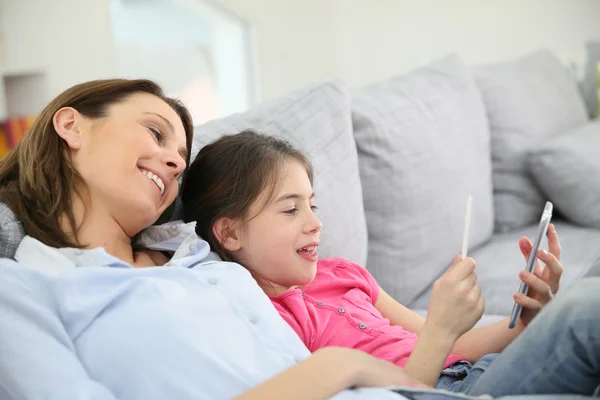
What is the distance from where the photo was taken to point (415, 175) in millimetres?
2082

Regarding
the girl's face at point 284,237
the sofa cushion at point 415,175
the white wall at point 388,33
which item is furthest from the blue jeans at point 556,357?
the white wall at point 388,33

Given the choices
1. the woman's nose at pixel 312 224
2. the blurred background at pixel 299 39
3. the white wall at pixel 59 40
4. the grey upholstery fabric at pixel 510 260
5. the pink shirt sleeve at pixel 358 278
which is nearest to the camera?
the woman's nose at pixel 312 224

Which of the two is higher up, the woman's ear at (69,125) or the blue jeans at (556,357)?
the woman's ear at (69,125)

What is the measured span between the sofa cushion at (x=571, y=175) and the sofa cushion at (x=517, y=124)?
0.19ft

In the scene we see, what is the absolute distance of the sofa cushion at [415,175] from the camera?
203 cm

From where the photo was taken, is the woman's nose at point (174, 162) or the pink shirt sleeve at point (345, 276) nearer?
the woman's nose at point (174, 162)

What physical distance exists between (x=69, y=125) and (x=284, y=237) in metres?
0.39

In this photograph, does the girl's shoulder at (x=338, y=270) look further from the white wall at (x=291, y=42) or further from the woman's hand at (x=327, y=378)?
the white wall at (x=291, y=42)

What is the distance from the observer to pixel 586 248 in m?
2.25

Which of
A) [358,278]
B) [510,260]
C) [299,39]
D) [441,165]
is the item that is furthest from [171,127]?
[299,39]

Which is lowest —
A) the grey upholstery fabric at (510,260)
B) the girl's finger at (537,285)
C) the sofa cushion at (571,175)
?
the grey upholstery fabric at (510,260)

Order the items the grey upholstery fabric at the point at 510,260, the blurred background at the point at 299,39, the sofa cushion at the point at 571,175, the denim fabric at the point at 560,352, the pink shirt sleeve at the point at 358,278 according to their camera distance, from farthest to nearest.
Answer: the blurred background at the point at 299,39 → the sofa cushion at the point at 571,175 → the grey upholstery fabric at the point at 510,260 → the pink shirt sleeve at the point at 358,278 → the denim fabric at the point at 560,352

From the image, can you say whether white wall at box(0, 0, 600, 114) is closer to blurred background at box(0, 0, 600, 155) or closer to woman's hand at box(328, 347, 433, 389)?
blurred background at box(0, 0, 600, 155)

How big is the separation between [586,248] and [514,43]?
2.63m
